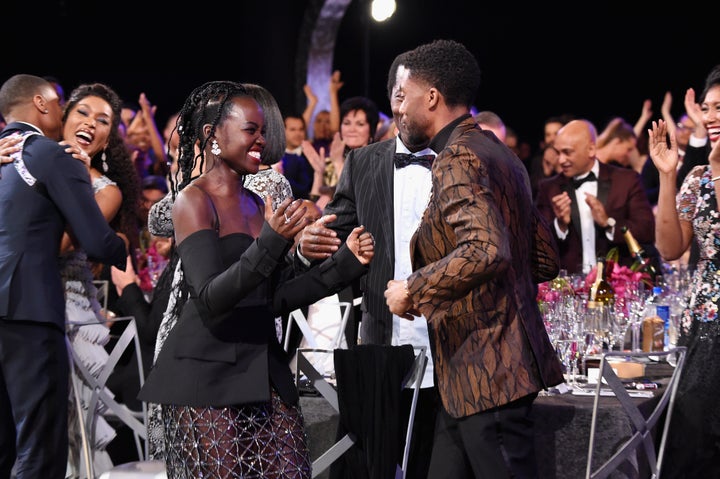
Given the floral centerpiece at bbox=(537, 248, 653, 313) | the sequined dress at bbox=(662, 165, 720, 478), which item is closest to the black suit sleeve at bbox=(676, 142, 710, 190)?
the floral centerpiece at bbox=(537, 248, 653, 313)

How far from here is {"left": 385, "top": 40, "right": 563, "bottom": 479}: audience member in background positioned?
8.05ft

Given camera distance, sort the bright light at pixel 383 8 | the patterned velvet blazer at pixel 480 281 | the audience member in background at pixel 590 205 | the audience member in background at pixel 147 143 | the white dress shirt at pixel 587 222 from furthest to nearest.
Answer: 1. the audience member in background at pixel 147 143
2. the bright light at pixel 383 8
3. the white dress shirt at pixel 587 222
4. the audience member in background at pixel 590 205
5. the patterned velvet blazer at pixel 480 281

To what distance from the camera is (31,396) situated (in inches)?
134

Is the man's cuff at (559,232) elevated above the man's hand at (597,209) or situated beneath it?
situated beneath

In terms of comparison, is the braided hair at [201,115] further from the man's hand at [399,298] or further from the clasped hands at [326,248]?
the man's hand at [399,298]

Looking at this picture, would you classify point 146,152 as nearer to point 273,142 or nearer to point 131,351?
point 131,351

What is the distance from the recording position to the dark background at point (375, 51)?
10211 millimetres

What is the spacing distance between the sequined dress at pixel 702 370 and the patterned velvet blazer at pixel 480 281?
3.49 ft

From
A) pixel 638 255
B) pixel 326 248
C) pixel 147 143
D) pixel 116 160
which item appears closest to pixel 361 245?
pixel 326 248

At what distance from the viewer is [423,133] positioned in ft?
9.23

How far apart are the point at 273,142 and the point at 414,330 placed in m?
0.90

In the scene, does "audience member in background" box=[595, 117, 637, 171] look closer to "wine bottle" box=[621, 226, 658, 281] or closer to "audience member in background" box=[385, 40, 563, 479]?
"wine bottle" box=[621, 226, 658, 281]

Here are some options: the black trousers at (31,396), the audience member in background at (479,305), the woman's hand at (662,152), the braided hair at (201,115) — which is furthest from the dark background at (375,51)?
the audience member in background at (479,305)

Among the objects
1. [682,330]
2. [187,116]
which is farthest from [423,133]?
[682,330]
